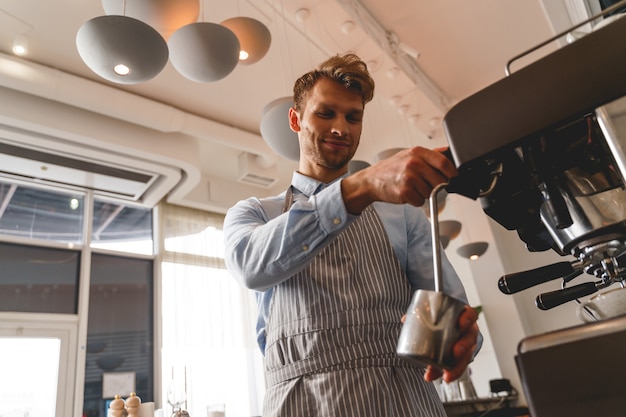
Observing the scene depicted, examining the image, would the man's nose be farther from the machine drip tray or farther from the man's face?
the machine drip tray

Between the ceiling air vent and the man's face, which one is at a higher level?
the ceiling air vent

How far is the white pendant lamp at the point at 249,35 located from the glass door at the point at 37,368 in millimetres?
3222

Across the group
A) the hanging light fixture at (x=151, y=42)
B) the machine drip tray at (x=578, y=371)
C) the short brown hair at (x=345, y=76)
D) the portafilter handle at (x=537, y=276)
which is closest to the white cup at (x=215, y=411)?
the hanging light fixture at (x=151, y=42)

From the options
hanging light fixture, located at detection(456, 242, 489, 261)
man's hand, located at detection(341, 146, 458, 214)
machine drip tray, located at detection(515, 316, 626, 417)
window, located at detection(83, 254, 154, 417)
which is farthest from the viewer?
window, located at detection(83, 254, 154, 417)

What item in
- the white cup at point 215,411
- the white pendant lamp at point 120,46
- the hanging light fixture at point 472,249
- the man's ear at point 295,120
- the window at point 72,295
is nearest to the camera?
the man's ear at point 295,120

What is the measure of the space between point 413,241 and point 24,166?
13.4 feet

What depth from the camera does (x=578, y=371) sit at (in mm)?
473

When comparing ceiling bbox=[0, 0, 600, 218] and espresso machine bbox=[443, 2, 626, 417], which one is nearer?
espresso machine bbox=[443, 2, 626, 417]

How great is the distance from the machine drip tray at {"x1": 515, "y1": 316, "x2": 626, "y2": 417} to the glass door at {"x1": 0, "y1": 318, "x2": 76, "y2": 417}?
14.3 feet

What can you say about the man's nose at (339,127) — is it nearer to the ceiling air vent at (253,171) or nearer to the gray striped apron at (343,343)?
the gray striped apron at (343,343)

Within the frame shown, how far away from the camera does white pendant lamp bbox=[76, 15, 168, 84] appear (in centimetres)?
171

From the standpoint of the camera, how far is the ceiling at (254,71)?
10.9 ft

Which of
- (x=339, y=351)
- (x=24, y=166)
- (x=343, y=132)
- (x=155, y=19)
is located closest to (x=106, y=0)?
(x=155, y=19)

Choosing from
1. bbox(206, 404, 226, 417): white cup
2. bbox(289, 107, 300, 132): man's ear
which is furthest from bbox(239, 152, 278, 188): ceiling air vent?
bbox(289, 107, 300, 132): man's ear
